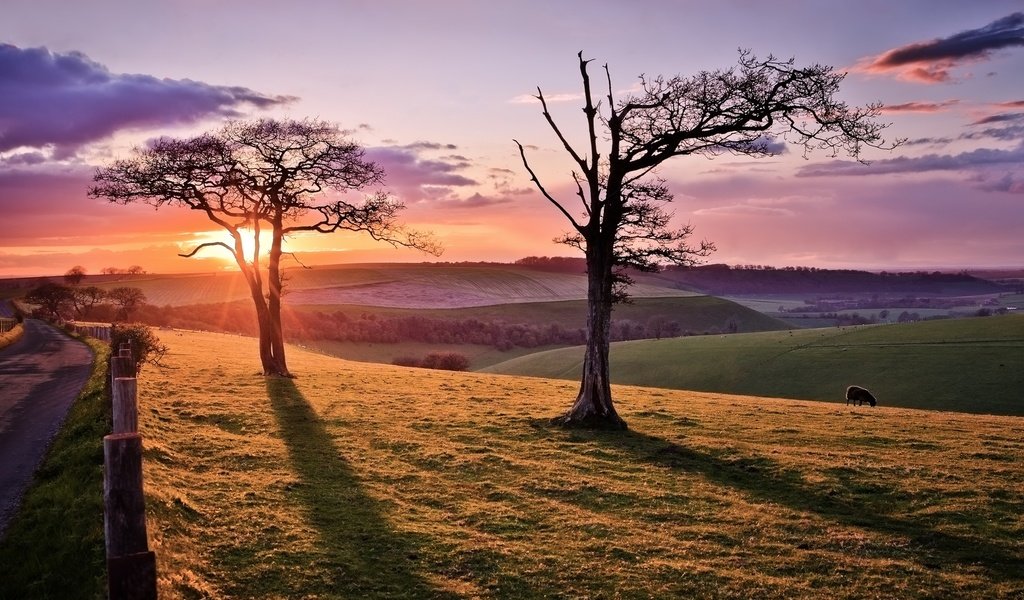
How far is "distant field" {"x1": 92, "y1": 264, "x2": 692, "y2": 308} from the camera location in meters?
155

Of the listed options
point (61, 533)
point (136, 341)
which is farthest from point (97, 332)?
point (61, 533)

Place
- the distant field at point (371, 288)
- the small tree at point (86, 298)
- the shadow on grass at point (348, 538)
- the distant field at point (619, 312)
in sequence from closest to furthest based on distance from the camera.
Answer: the shadow on grass at point (348, 538) → the small tree at point (86, 298) → the distant field at point (619, 312) → the distant field at point (371, 288)

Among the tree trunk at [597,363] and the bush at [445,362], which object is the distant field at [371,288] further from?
the tree trunk at [597,363]

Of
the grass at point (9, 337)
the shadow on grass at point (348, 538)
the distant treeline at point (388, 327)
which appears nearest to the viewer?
the shadow on grass at point (348, 538)

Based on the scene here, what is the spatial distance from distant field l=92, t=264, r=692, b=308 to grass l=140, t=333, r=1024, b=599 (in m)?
126

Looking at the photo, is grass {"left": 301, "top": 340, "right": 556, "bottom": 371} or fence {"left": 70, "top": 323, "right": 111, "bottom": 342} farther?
grass {"left": 301, "top": 340, "right": 556, "bottom": 371}

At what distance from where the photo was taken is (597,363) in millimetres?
27234

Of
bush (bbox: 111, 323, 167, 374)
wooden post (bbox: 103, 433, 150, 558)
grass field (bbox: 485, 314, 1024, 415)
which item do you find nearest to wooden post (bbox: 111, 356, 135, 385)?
wooden post (bbox: 103, 433, 150, 558)

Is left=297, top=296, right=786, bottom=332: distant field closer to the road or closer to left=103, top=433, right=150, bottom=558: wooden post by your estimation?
the road

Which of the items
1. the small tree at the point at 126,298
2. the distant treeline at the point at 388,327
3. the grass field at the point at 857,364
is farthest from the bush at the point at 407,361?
the small tree at the point at 126,298

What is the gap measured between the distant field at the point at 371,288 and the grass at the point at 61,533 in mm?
130497

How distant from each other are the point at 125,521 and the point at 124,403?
9.35ft

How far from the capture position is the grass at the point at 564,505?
1181 centimetres

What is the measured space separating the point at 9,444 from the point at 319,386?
17.4 meters
